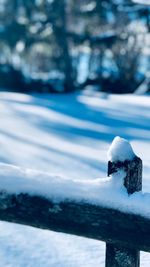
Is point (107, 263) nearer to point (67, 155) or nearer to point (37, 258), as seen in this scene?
point (37, 258)

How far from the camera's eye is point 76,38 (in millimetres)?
17391

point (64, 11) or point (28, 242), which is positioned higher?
point (64, 11)

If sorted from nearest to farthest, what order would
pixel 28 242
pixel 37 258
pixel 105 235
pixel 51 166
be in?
pixel 105 235 → pixel 37 258 → pixel 28 242 → pixel 51 166

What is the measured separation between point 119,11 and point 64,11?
7.04 feet

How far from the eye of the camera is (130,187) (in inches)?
63.1

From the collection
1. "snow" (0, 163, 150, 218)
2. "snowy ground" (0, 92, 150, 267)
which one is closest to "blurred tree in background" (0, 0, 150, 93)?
"snowy ground" (0, 92, 150, 267)

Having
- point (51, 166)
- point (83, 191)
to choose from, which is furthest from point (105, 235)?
point (51, 166)

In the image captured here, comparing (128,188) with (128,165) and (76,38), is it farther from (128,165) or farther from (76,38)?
(76,38)

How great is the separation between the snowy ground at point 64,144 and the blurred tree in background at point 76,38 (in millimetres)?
3996

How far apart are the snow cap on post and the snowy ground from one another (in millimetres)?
1075

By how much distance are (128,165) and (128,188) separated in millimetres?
88

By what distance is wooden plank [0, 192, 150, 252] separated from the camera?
1.53 meters

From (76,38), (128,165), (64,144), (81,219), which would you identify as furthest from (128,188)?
(76,38)

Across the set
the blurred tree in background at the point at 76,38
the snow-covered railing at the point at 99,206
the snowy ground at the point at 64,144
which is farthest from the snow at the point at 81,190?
the blurred tree in background at the point at 76,38
